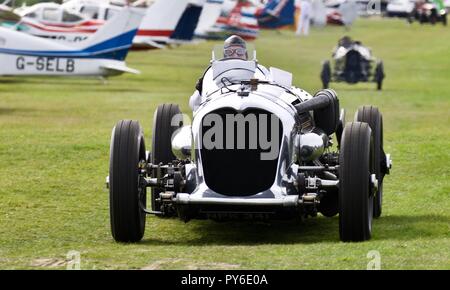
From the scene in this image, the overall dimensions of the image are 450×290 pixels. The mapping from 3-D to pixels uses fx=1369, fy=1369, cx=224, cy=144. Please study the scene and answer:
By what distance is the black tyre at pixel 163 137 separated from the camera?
13008 millimetres

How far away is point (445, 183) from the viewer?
16031 millimetres

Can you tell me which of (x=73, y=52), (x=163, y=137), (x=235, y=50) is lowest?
(x=73, y=52)

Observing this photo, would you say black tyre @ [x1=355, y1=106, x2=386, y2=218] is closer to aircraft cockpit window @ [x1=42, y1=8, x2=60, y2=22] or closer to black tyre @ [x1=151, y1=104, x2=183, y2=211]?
black tyre @ [x1=151, y1=104, x2=183, y2=211]

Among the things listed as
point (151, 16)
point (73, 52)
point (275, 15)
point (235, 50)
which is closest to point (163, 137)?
point (235, 50)

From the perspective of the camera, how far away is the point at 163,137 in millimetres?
13117

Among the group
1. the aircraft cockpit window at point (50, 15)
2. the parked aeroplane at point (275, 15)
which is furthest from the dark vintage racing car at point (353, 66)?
the parked aeroplane at point (275, 15)

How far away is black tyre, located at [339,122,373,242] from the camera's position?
10922 mm

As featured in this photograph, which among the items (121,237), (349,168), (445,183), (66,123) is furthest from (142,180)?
(66,123)

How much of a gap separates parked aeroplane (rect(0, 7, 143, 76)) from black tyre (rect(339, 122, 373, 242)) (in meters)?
24.5

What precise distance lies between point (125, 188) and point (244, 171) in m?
0.98

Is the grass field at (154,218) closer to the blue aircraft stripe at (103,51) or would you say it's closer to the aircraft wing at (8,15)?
the blue aircraft stripe at (103,51)

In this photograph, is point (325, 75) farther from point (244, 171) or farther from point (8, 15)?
point (244, 171)

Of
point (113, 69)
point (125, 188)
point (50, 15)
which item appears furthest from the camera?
point (50, 15)

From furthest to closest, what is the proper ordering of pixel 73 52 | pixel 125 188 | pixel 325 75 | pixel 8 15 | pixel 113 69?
pixel 8 15, pixel 113 69, pixel 73 52, pixel 325 75, pixel 125 188
